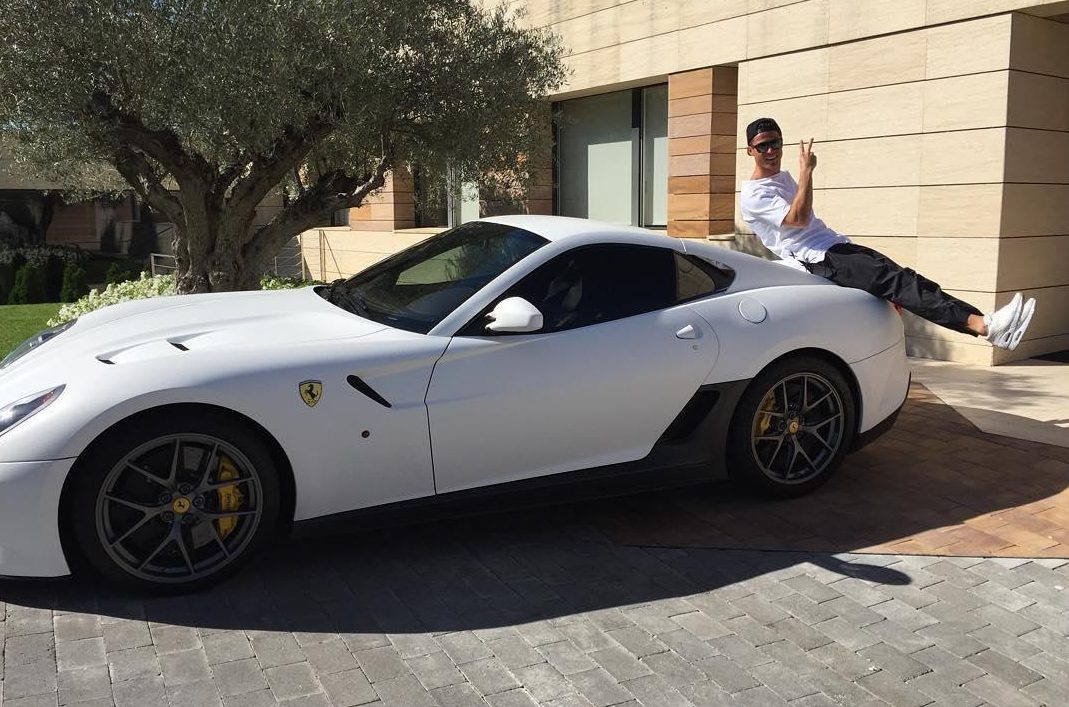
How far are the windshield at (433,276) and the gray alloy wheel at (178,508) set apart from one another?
0.96 meters

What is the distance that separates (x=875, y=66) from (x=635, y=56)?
3.76m

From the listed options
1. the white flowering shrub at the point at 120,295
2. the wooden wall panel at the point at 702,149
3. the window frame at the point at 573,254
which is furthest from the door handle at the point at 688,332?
the white flowering shrub at the point at 120,295

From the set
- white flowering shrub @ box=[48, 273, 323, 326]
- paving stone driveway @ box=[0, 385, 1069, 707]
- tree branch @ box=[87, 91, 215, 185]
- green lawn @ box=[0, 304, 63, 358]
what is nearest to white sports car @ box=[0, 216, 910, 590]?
paving stone driveway @ box=[0, 385, 1069, 707]

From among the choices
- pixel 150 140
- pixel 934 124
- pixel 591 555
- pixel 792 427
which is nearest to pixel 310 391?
pixel 591 555

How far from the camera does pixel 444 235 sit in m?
5.11

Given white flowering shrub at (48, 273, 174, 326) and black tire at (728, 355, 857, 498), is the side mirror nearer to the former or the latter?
black tire at (728, 355, 857, 498)

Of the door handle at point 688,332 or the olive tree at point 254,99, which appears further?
the olive tree at point 254,99

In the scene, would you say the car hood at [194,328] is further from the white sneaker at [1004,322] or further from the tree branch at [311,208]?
the tree branch at [311,208]

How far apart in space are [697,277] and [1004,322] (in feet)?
6.43

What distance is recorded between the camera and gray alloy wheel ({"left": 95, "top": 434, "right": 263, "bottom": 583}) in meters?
3.51

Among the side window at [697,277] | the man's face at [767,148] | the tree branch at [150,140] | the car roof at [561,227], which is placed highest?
the tree branch at [150,140]

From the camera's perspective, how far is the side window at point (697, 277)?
4.59 metres

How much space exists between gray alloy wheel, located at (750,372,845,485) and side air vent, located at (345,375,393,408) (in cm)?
183

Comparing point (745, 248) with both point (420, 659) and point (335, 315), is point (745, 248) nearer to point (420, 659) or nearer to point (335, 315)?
point (335, 315)
